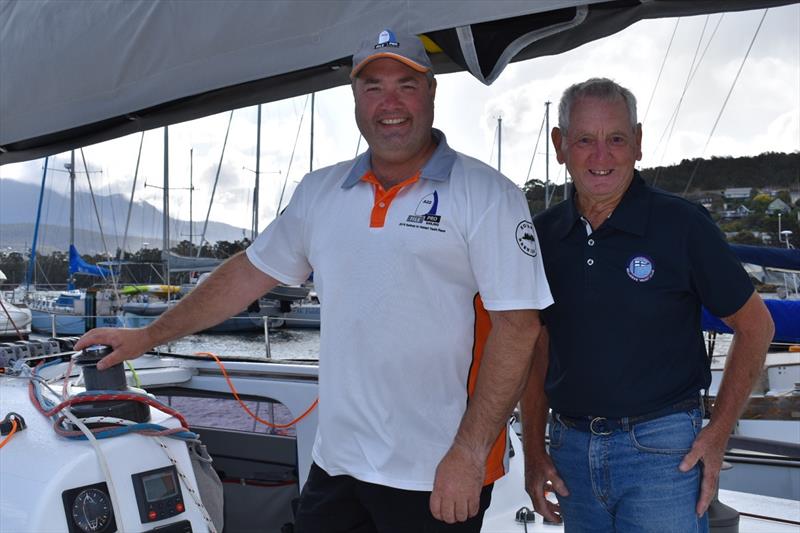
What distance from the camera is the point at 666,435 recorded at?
1673 mm

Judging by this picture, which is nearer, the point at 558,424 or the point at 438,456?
the point at 438,456

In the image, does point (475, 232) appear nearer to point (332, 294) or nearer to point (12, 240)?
point (332, 294)

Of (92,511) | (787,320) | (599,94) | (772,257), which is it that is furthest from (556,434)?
(772,257)

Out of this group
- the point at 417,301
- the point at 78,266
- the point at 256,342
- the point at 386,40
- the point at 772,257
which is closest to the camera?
the point at 386,40


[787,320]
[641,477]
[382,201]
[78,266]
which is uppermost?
[78,266]

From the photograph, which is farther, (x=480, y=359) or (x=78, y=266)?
(x=78, y=266)

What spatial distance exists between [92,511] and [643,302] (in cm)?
135

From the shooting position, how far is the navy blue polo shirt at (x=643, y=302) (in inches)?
65.8

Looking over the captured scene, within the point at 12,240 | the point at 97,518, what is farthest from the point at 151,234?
the point at 97,518

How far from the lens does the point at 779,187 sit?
6.57 m

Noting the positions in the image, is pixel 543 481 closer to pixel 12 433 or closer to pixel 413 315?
pixel 413 315

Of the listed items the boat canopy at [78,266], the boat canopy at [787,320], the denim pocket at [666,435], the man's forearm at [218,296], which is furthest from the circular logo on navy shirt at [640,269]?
the boat canopy at [78,266]

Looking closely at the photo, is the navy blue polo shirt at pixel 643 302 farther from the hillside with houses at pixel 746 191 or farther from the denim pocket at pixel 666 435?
the hillside with houses at pixel 746 191

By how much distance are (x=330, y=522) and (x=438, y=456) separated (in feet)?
1.21
